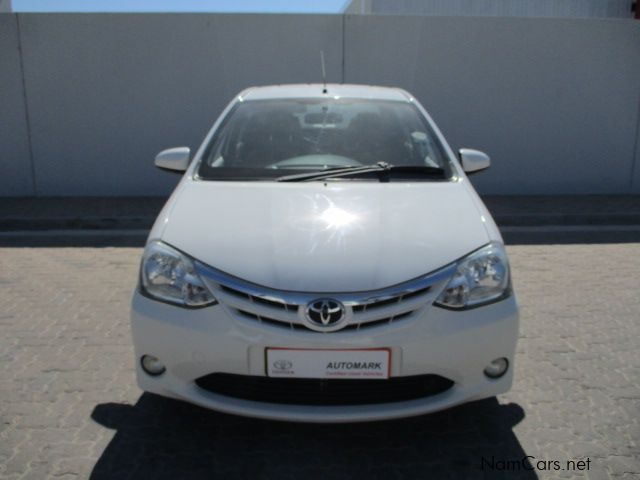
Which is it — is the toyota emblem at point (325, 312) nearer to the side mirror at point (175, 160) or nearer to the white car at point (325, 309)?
the white car at point (325, 309)

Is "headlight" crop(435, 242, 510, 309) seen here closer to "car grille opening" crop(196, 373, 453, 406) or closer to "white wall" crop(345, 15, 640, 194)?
"car grille opening" crop(196, 373, 453, 406)

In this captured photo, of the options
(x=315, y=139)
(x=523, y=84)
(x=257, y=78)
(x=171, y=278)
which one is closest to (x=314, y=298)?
(x=171, y=278)

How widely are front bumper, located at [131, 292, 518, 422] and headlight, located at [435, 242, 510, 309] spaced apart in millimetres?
48

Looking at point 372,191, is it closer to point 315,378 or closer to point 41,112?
point 315,378

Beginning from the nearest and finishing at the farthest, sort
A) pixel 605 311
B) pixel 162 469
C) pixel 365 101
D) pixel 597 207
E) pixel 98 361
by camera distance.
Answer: pixel 162 469 → pixel 98 361 → pixel 365 101 → pixel 605 311 → pixel 597 207

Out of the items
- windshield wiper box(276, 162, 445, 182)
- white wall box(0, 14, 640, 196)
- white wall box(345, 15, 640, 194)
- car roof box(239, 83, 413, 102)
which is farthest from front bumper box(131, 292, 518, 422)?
white wall box(345, 15, 640, 194)

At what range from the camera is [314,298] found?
2623 millimetres

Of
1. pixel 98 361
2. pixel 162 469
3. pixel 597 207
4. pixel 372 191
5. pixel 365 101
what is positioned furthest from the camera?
pixel 597 207

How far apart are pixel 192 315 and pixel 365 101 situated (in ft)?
7.47

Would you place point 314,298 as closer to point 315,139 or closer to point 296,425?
point 296,425

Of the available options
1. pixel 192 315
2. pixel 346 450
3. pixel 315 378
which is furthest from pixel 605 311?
pixel 192 315

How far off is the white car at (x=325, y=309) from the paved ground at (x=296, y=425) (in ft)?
1.15

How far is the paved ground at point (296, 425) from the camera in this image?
286cm

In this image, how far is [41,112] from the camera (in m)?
8.88
